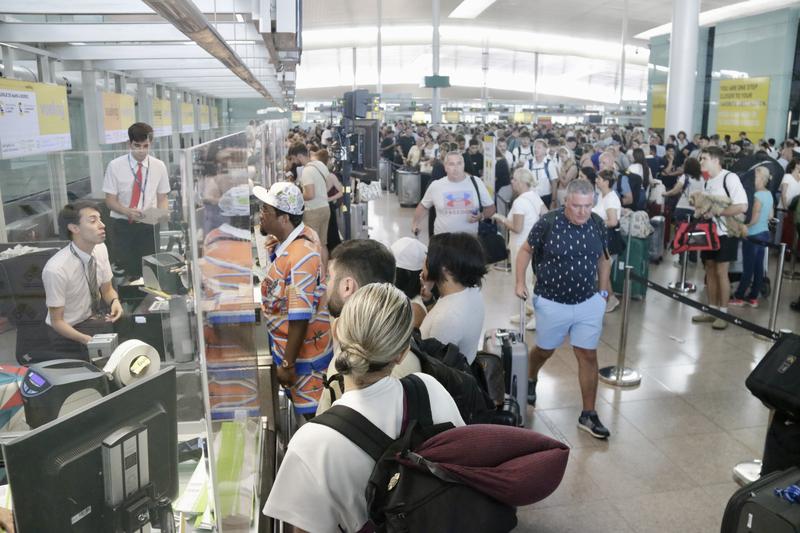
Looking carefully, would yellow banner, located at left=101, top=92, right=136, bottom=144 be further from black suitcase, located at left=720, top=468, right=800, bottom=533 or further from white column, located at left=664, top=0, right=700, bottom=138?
white column, located at left=664, top=0, right=700, bottom=138

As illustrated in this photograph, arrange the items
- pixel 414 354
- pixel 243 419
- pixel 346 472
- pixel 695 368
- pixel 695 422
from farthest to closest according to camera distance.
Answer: pixel 695 368
pixel 695 422
pixel 243 419
pixel 414 354
pixel 346 472

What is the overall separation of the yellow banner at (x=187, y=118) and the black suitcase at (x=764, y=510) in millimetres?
11067

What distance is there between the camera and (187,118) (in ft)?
40.4

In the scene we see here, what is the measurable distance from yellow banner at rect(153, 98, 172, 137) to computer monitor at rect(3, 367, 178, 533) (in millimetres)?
8311

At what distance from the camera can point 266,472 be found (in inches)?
111

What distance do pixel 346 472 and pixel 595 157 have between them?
11.8 meters

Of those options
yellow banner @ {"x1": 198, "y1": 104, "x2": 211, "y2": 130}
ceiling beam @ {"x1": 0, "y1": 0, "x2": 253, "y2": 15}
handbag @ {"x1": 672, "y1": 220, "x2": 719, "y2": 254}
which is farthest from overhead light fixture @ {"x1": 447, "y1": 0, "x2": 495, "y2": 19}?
ceiling beam @ {"x1": 0, "y1": 0, "x2": 253, "y2": 15}

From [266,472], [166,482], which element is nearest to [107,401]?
→ [166,482]

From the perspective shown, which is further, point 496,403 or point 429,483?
point 496,403

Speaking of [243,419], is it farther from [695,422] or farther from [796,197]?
[796,197]

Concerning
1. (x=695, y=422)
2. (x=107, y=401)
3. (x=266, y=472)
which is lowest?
(x=695, y=422)

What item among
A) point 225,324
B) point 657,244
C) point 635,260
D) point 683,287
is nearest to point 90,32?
point 225,324

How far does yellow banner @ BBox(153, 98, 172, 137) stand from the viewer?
9.42 m

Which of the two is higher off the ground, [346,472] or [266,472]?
[346,472]
